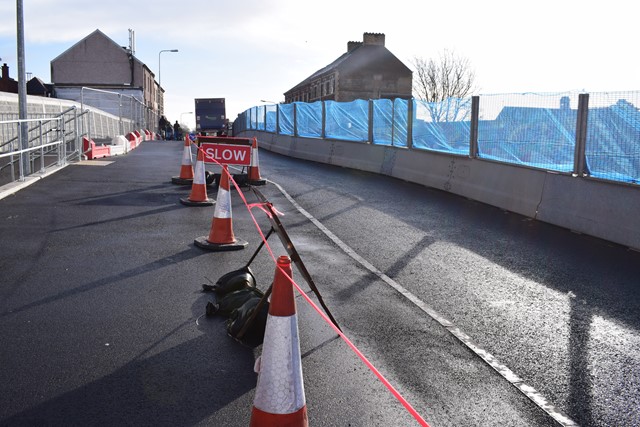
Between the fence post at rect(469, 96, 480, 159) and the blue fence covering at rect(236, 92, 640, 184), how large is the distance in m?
0.03

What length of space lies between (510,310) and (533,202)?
5.63 meters

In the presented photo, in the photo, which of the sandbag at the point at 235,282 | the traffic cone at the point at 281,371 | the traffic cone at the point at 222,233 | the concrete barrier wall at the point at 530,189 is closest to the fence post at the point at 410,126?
the concrete barrier wall at the point at 530,189

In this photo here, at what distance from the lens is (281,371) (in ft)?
10.9

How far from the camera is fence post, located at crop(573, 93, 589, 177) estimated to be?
10.3 m

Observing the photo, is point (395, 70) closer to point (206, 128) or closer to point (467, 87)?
point (467, 87)

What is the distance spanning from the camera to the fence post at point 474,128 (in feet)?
45.9

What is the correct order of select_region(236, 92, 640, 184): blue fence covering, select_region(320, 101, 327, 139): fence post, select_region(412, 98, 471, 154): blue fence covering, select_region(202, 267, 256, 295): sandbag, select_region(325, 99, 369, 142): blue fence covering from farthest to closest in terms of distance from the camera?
select_region(320, 101, 327, 139): fence post → select_region(325, 99, 369, 142): blue fence covering → select_region(412, 98, 471, 154): blue fence covering → select_region(236, 92, 640, 184): blue fence covering → select_region(202, 267, 256, 295): sandbag

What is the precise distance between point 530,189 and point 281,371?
894cm

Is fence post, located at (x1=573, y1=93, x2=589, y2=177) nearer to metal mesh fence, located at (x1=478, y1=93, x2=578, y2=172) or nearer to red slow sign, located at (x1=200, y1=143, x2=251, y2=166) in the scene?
metal mesh fence, located at (x1=478, y1=93, x2=578, y2=172)

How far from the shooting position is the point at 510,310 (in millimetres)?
5941

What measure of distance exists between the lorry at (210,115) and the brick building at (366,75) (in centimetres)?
1447

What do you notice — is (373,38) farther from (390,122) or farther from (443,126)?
(443,126)

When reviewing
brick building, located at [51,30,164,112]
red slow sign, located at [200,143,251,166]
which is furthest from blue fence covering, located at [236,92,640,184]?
brick building, located at [51,30,164,112]

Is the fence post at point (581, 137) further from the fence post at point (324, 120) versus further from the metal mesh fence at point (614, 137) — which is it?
the fence post at point (324, 120)
